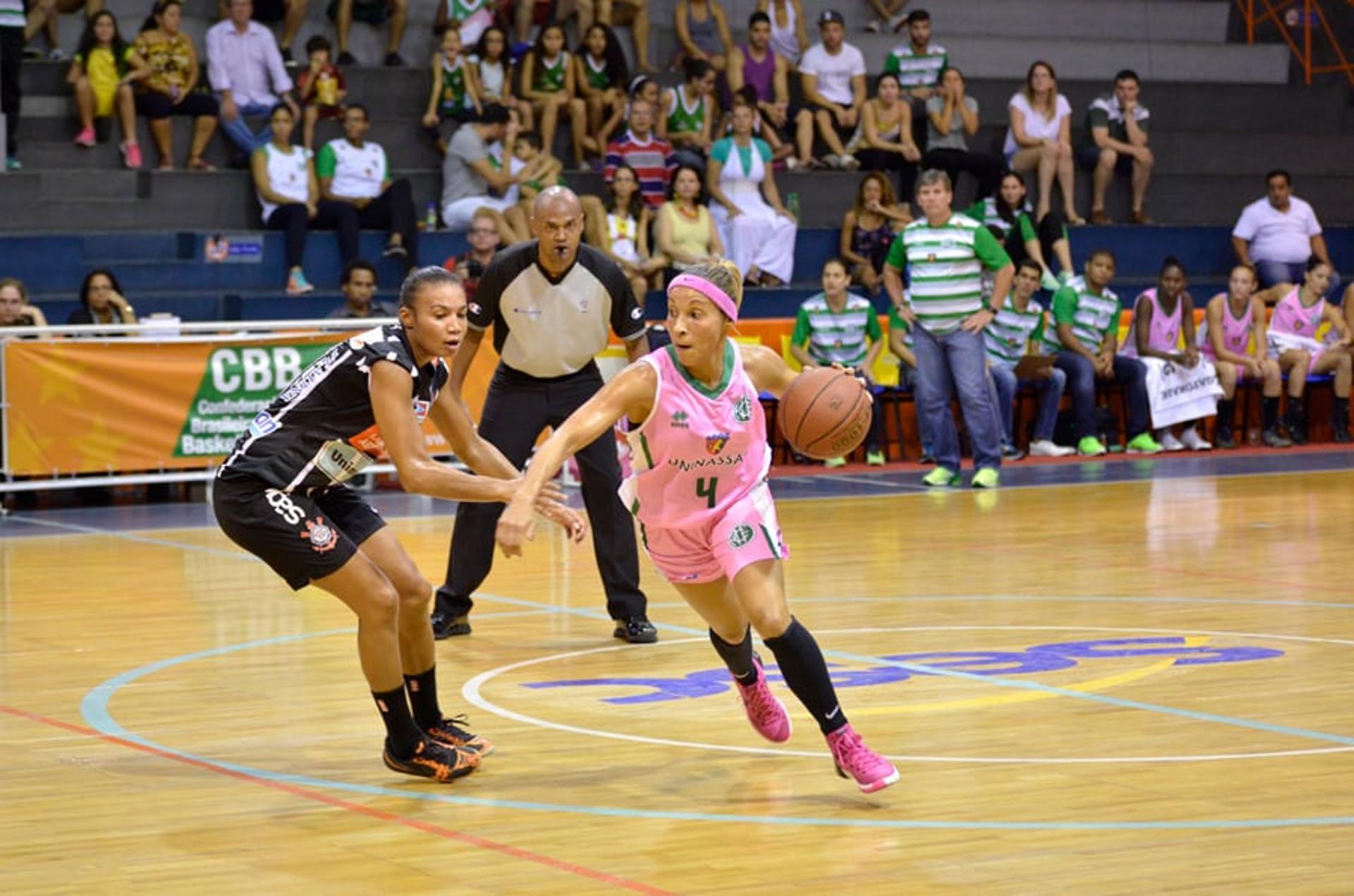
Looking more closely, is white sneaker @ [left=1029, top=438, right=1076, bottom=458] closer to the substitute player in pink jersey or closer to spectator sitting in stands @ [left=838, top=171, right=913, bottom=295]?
the substitute player in pink jersey

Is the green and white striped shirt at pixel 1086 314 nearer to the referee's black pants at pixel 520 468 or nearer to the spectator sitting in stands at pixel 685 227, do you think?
the spectator sitting in stands at pixel 685 227

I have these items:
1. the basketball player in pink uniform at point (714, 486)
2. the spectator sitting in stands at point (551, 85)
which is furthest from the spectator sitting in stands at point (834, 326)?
the basketball player in pink uniform at point (714, 486)

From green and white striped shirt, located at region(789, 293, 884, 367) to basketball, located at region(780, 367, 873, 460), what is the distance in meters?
9.50

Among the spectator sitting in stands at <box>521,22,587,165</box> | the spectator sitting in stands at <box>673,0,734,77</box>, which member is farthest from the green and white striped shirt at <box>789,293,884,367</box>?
the spectator sitting in stands at <box>673,0,734,77</box>

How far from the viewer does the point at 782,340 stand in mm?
16844

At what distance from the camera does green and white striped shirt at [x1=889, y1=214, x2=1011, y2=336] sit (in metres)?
14.6

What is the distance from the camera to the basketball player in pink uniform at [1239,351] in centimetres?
1825

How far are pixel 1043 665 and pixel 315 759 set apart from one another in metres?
3.03

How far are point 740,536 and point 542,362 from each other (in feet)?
10.8

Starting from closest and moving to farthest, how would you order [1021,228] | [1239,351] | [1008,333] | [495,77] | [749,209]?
[1008,333] → [1021,228] → [1239,351] → [749,209] → [495,77]

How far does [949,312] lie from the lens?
1468 cm

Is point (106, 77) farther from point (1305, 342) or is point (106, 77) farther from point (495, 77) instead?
point (1305, 342)

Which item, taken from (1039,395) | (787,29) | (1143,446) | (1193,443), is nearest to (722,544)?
(1039,395)

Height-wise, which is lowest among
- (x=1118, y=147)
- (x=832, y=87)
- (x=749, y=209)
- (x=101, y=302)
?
(x=101, y=302)
